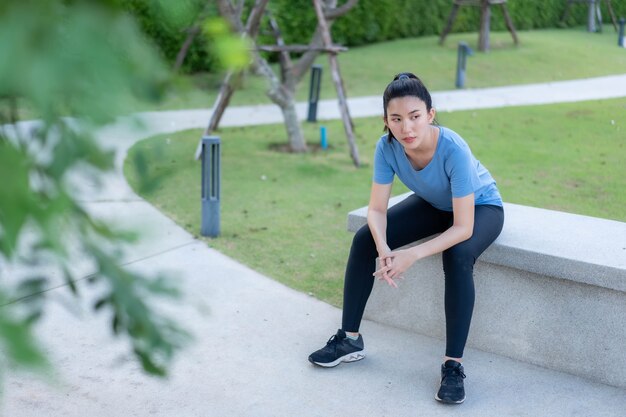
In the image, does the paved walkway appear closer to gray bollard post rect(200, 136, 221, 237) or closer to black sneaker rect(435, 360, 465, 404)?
black sneaker rect(435, 360, 465, 404)

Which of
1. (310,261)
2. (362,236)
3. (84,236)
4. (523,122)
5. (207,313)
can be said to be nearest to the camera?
(84,236)

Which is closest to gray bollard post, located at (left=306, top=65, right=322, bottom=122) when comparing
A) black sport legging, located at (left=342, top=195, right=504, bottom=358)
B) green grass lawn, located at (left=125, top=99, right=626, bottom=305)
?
green grass lawn, located at (left=125, top=99, right=626, bottom=305)

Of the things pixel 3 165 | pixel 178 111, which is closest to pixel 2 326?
pixel 3 165

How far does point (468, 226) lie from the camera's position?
364cm

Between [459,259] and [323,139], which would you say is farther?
[323,139]

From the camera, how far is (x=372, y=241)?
3.88 metres

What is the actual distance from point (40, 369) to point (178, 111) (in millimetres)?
9923

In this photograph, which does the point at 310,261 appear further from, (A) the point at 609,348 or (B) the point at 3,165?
(B) the point at 3,165

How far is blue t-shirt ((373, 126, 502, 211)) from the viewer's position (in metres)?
3.67

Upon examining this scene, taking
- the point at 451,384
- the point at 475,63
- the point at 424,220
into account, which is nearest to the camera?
the point at 451,384

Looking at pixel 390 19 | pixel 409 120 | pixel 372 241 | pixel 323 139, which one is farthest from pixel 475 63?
pixel 409 120

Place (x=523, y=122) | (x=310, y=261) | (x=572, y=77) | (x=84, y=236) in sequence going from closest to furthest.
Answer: (x=84, y=236) < (x=310, y=261) < (x=523, y=122) < (x=572, y=77)

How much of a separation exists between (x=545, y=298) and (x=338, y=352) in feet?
3.05

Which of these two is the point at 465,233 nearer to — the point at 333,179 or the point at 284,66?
the point at 333,179
